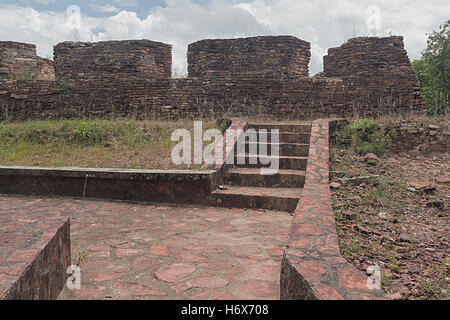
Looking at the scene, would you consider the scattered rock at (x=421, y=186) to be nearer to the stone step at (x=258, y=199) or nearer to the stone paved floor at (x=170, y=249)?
the stone step at (x=258, y=199)

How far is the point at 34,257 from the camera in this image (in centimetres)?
196

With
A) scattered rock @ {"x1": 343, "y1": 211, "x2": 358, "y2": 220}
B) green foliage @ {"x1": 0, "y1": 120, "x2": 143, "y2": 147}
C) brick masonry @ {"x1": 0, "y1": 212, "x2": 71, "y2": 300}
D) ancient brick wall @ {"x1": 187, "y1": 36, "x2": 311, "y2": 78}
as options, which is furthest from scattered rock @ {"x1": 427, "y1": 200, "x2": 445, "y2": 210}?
ancient brick wall @ {"x1": 187, "y1": 36, "x2": 311, "y2": 78}

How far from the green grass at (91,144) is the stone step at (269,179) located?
0.63 meters

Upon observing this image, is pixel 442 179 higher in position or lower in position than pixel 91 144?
lower

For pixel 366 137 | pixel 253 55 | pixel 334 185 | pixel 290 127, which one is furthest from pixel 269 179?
pixel 253 55

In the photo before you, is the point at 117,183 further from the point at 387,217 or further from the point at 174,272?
the point at 387,217

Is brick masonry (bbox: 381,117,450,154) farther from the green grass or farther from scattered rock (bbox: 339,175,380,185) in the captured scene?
the green grass

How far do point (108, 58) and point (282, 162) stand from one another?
7682mm

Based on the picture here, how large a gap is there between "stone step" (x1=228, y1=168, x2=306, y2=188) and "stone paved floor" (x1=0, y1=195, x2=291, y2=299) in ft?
2.35

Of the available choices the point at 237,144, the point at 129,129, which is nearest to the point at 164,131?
the point at 129,129

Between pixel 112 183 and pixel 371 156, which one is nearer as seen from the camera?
pixel 112 183

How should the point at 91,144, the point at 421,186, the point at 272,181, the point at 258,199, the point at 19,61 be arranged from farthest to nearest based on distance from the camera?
1. the point at 19,61
2. the point at 91,144
3. the point at 272,181
4. the point at 258,199
5. the point at 421,186

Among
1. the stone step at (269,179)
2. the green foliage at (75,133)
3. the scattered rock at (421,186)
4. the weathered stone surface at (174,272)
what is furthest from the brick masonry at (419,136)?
the weathered stone surface at (174,272)

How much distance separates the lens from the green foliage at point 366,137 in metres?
5.97
